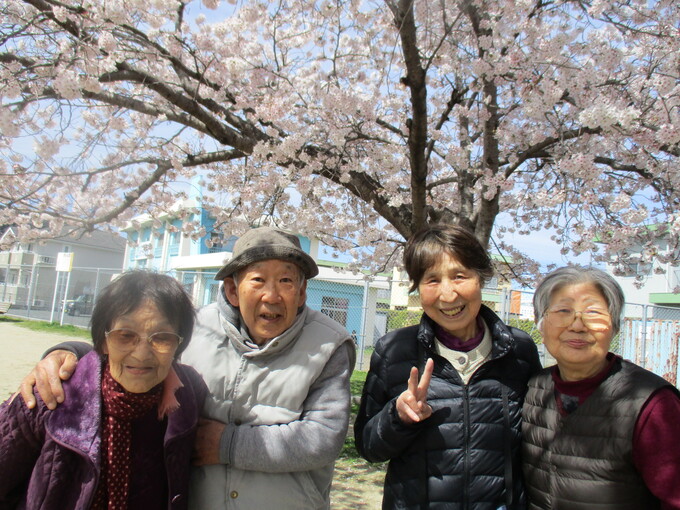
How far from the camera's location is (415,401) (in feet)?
4.76

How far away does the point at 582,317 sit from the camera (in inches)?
58.2

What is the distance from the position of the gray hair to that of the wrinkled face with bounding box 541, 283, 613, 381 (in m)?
0.02

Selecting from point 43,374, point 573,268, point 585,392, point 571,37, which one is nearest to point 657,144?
point 571,37

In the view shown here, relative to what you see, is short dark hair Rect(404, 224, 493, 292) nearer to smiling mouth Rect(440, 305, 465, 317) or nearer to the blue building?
smiling mouth Rect(440, 305, 465, 317)

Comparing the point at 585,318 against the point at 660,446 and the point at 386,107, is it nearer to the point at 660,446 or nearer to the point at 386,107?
the point at 660,446

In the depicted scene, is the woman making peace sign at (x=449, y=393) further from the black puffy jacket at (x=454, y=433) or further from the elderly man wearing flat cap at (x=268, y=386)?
the elderly man wearing flat cap at (x=268, y=386)

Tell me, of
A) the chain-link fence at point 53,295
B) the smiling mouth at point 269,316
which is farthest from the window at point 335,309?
→ the smiling mouth at point 269,316

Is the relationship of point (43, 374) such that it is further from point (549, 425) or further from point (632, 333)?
point (632, 333)

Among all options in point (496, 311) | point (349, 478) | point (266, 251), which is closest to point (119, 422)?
point (266, 251)

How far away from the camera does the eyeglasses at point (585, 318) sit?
146 centimetres

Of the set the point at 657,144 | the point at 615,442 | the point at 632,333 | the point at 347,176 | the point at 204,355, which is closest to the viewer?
the point at 615,442

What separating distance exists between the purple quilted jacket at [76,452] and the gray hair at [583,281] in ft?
3.92

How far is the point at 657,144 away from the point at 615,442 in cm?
412

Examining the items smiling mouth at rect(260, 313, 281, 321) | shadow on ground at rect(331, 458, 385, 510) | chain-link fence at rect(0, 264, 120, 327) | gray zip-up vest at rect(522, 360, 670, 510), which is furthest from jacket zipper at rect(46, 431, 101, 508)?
chain-link fence at rect(0, 264, 120, 327)
